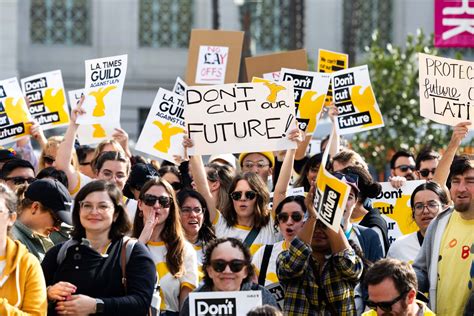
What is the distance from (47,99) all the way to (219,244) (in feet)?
18.7

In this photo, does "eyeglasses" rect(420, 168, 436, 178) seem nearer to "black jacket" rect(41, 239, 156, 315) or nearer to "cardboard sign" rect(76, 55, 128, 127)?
"cardboard sign" rect(76, 55, 128, 127)

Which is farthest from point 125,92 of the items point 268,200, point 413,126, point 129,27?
point 268,200

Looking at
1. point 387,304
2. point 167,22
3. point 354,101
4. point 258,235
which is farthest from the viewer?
point 167,22

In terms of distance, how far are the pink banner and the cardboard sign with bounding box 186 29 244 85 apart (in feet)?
7.29

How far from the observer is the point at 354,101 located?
12.0 meters

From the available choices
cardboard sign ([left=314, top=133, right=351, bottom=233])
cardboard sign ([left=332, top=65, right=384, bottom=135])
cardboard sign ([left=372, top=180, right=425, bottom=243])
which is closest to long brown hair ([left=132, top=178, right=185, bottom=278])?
cardboard sign ([left=314, top=133, right=351, bottom=233])

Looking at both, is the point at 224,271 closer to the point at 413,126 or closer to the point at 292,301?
the point at 292,301

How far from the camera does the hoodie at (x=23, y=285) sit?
6848 millimetres

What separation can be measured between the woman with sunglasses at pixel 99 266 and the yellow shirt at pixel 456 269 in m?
1.78

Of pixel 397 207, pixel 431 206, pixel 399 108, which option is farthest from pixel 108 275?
pixel 399 108

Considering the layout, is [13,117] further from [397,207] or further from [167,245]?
[167,245]

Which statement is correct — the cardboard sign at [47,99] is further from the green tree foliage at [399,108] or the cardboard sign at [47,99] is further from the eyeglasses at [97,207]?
the green tree foliage at [399,108]

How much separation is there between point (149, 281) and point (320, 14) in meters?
29.3

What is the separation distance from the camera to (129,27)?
3566 cm
